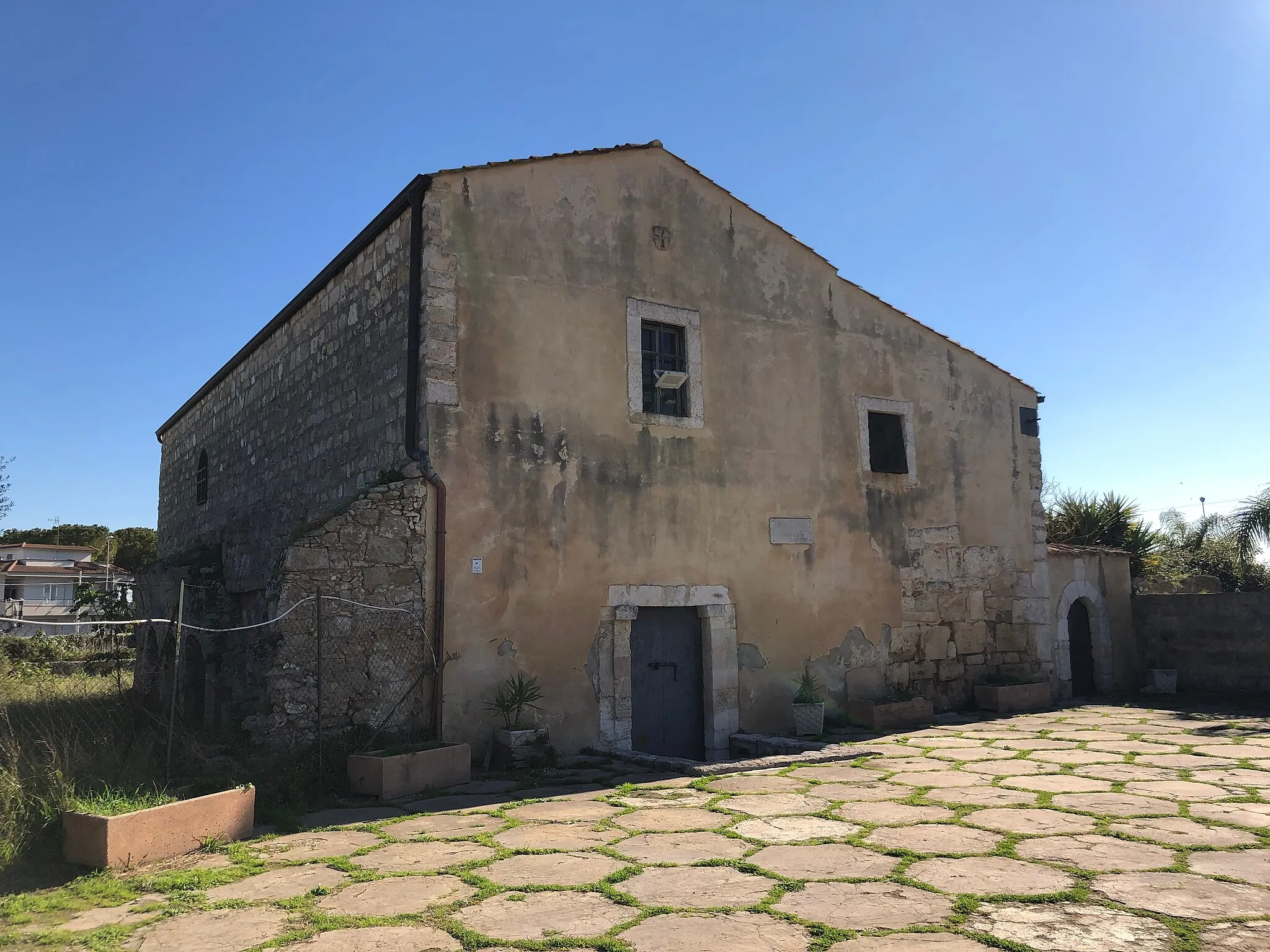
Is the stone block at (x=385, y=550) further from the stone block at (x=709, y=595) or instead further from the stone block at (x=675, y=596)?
the stone block at (x=709, y=595)

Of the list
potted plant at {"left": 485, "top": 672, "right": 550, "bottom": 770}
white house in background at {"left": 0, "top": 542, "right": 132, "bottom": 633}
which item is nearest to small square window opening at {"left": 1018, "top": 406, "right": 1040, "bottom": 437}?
potted plant at {"left": 485, "top": 672, "right": 550, "bottom": 770}

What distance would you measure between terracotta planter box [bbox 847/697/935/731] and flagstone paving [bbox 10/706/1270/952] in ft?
10.2

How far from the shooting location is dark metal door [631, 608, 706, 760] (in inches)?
386

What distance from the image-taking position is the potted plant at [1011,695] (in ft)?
39.2

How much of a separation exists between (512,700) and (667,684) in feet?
7.11

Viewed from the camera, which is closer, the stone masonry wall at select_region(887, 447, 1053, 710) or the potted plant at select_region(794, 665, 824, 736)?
the potted plant at select_region(794, 665, 824, 736)

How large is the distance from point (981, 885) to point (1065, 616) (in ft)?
33.4

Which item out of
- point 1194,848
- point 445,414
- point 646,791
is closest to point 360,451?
point 445,414

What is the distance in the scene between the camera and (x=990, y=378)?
43.4 feet

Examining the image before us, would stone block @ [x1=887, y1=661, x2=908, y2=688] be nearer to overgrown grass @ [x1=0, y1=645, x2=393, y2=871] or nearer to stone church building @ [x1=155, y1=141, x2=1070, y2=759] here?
stone church building @ [x1=155, y1=141, x2=1070, y2=759]

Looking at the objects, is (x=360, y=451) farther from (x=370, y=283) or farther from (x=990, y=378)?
(x=990, y=378)

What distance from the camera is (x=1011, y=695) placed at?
39.4 feet

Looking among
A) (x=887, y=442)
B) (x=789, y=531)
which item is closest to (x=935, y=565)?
(x=887, y=442)

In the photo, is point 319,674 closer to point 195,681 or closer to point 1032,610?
point 195,681
